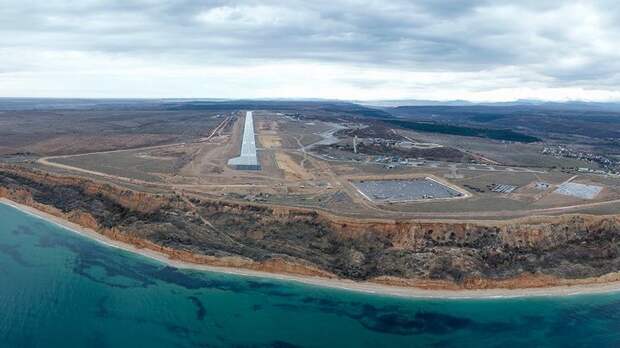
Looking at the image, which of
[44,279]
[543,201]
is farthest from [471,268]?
[44,279]

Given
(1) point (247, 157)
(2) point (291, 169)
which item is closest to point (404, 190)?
(2) point (291, 169)

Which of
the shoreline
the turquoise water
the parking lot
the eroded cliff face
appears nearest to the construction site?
the parking lot

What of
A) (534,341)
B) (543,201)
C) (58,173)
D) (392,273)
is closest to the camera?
(534,341)

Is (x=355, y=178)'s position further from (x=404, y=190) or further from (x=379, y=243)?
(x=379, y=243)

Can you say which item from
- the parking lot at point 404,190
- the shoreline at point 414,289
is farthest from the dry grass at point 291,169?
the shoreline at point 414,289

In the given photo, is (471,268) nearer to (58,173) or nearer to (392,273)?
(392,273)

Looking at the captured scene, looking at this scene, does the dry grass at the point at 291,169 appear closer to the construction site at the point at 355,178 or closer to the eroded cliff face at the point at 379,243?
the construction site at the point at 355,178
